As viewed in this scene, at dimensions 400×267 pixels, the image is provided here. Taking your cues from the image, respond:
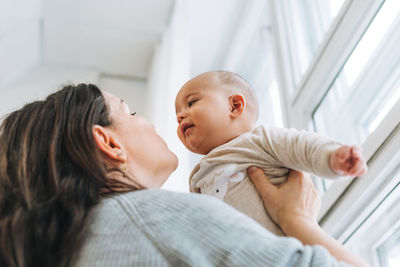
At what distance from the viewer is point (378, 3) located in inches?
54.3

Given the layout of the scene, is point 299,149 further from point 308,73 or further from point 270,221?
point 308,73

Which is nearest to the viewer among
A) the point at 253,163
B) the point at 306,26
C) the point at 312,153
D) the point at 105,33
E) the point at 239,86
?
the point at 312,153

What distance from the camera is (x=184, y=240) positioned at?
2.30 feet

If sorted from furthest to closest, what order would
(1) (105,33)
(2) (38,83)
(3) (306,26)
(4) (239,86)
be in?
1. (2) (38,83)
2. (1) (105,33)
3. (3) (306,26)
4. (4) (239,86)

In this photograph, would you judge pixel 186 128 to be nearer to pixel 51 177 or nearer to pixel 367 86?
pixel 51 177

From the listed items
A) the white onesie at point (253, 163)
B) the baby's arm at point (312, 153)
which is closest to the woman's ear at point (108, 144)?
the white onesie at point (253, 163)

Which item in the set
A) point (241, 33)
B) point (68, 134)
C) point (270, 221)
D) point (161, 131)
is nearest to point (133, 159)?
point (68, 134)

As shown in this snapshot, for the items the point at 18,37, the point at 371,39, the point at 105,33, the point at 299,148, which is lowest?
the point at 18,37

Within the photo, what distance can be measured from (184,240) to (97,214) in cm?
15

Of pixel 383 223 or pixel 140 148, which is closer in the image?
pixel 140 148

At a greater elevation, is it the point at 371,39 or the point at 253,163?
the point at 371,39

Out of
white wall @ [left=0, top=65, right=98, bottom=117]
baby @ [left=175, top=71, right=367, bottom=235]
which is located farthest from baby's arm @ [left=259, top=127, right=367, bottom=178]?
white wall @ [left=0, top=65, right=98, bottom=117]

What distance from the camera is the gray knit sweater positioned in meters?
0.68

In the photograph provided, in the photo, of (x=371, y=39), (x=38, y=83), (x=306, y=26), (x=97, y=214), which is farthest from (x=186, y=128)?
(x=38, y=83)
